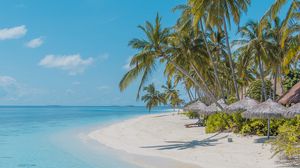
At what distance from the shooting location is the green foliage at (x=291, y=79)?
2252 cm

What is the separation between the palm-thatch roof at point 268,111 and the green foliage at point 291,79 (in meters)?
12.8

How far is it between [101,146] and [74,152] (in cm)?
143

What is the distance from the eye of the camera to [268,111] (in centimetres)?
1088

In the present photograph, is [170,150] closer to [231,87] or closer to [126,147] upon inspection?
[126,147]

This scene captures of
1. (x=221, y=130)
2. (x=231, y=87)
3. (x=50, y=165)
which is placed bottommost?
(x=50, y=165)

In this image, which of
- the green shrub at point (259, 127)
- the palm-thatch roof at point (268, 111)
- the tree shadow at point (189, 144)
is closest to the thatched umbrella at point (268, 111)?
the palm-thatch roof at point (268, 111)

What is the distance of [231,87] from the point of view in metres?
29.7

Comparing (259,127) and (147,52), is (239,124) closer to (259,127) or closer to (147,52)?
(259,127)

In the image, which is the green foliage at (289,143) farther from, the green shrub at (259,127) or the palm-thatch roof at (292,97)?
the palm-thatch roof at (292,97)

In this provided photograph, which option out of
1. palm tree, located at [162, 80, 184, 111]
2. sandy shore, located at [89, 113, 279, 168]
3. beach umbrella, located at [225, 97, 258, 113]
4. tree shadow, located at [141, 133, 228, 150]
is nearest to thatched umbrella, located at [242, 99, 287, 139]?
→ sandy shore, located at [89, 113, 279, 168]

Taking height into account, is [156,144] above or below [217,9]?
below

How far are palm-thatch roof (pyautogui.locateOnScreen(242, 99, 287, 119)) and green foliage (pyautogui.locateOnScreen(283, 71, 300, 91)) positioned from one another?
1277 cm

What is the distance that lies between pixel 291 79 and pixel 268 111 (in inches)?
533

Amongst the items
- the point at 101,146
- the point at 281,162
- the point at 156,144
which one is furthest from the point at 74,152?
the point at 281,162
